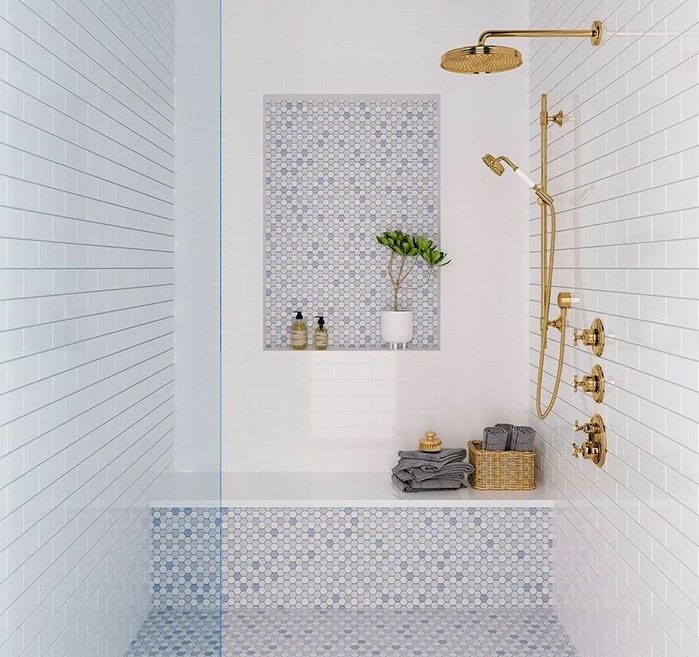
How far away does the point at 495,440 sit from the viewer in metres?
3.65

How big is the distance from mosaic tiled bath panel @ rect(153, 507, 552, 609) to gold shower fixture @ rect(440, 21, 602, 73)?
1693mm

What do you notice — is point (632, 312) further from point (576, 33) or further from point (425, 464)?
point (425, 464)

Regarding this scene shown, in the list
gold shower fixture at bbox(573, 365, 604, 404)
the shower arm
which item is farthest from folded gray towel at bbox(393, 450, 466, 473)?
the shower arm

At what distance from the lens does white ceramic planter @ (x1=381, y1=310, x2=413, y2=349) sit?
379cm

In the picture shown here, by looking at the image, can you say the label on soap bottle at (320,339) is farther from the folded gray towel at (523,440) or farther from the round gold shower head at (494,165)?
the round gold shower head at (494,165)

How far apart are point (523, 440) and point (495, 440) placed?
0.38ft

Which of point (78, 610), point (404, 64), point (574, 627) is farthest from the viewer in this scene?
point (404, 64)

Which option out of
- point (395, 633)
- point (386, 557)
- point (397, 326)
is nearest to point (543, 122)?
point (397, 326)

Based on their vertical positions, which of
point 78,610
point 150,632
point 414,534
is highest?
point 78,610

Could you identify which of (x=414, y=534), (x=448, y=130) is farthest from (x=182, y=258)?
(x=448, y=130)

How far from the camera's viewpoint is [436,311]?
3.92 m

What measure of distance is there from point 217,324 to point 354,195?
2171 mm

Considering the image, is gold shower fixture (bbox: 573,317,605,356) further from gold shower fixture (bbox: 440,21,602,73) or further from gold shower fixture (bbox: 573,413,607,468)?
gold shower fixture (bbox: 440,21,602,73)

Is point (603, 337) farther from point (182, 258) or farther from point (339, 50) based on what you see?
point (339, 50)
